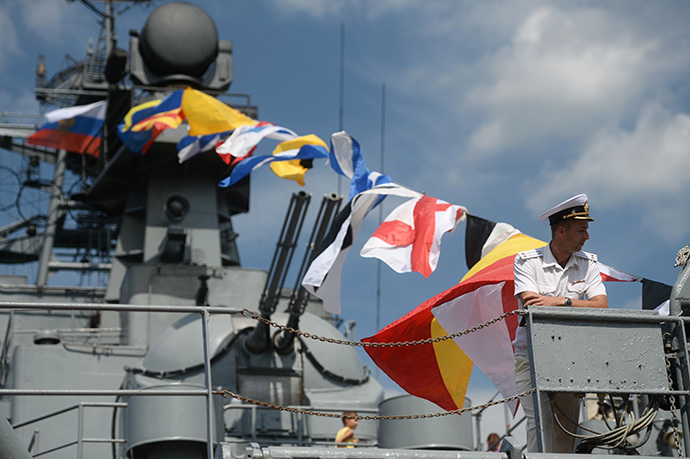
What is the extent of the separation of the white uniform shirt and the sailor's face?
7 centimetres

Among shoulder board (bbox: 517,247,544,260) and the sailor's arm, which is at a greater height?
shoulder board (bbox: 517,247,544,260)

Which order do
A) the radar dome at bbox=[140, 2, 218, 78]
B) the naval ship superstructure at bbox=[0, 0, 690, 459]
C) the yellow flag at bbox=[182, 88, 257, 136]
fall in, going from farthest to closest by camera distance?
the radar dome at bbox=[140, 2, 218, 78] < the yellow flag at bbox=[182, 88, 257, 136] < the naval ship superstructure at bbox=[0, 0, 690, 459]

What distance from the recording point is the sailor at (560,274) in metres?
3.60

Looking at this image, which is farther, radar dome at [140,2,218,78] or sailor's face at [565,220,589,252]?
radar dome at [140,2,218,78]

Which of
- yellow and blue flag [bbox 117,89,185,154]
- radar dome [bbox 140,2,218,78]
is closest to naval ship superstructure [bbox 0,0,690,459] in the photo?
radar dome [bbox 140,2,218,78]

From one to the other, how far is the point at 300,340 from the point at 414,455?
611 cm

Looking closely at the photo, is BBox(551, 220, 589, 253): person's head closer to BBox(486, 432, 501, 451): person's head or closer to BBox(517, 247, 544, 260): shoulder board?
BBox(517, 247, 544, 260): shoulder board

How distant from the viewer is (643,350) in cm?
335

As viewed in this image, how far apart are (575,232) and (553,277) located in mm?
194

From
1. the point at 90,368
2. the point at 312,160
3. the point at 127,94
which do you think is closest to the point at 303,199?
the point at 312,160

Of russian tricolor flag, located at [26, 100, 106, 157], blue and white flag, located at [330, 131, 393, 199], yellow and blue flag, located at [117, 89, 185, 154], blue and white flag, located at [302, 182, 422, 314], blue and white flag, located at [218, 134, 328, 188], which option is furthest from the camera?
russian tricolor flag, located at [26, 100, 106, 157]

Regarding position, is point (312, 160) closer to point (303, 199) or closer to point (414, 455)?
point (303, 199)

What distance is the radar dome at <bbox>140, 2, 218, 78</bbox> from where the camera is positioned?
43.4 feet

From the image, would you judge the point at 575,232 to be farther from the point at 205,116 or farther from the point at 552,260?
the point at 205,116
